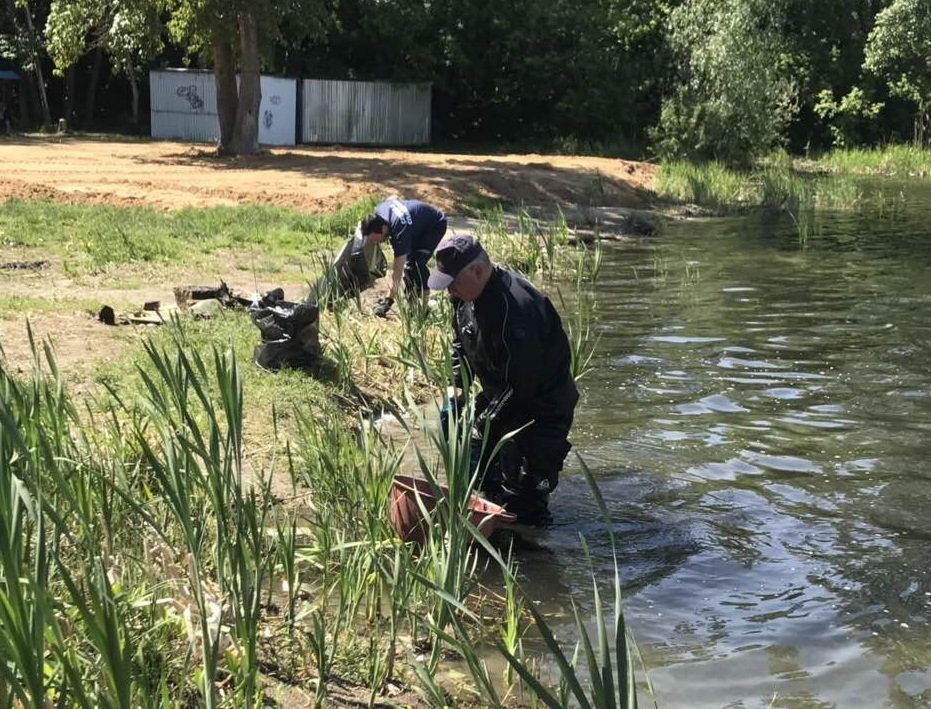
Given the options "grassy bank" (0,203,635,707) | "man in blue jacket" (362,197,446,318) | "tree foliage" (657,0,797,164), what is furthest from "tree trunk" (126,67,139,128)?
"grassy bank" (0,203,635,707)

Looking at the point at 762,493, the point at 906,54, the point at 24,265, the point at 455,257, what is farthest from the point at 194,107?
the point at 455,257

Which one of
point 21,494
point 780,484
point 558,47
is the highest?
point 558,47

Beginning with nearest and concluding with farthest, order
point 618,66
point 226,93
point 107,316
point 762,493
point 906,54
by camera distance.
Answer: point 762,493 < point 107,316 < point 226,93 < point 906,54 < point 618,66

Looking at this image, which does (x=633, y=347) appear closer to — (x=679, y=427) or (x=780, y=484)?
(x=679, y=427)

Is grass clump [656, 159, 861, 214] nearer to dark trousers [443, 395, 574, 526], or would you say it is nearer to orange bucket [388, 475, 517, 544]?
dark trousers [443, 395, 574, 526]

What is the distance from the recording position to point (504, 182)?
20.0 meters

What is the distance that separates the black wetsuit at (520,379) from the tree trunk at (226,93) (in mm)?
19936

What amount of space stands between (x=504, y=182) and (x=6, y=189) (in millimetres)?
7912

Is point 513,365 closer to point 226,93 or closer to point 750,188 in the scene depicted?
point 750,188

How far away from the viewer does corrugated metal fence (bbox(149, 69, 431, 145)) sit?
31.2m

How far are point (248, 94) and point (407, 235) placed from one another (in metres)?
15.9

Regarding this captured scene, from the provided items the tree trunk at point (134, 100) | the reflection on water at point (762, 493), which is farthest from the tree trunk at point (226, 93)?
the reflection on water at point (762, 493)

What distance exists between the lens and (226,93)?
982 inches

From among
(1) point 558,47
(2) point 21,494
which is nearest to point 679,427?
(2) point 21,494
